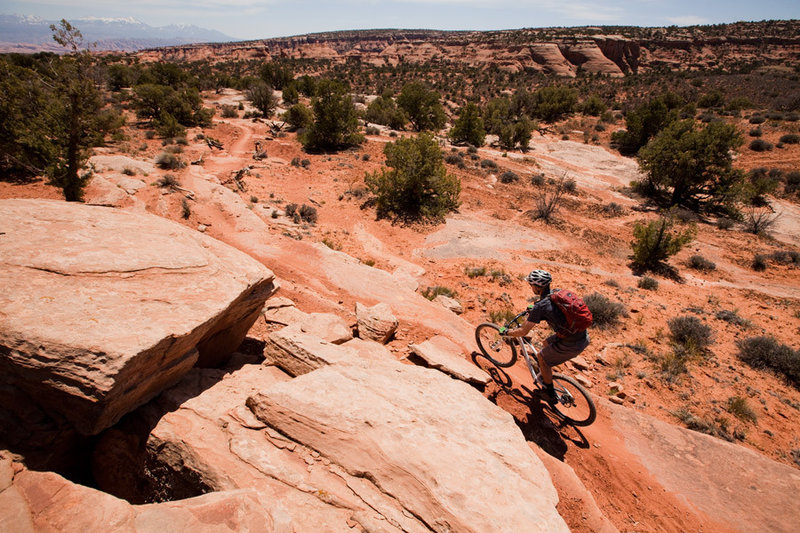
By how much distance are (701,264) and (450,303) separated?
41.0 ft

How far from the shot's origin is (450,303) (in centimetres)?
933

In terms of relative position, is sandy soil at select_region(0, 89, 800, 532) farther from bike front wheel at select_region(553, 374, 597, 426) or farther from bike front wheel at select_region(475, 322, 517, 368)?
bike front wheel at select_region(475, 322, 517, 368)

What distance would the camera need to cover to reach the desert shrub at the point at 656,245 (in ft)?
43.9

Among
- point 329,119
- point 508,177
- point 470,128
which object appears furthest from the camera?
point 470,128

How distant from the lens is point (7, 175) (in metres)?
12.5

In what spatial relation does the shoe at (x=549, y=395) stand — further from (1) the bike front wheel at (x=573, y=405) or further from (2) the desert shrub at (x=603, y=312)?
(2) the desert shrub at (x=603, y=312)

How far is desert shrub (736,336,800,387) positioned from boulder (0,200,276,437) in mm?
11472

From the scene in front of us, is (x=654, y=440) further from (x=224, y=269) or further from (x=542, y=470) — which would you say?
(x=224, y=269)

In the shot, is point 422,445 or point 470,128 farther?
point 470,128

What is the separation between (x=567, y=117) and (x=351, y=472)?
50455 millimetres

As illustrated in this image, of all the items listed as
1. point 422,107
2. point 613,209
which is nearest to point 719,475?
point 613,209

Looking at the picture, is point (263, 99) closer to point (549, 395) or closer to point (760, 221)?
point (549, 395)

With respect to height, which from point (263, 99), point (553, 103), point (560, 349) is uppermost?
point (553, 103)

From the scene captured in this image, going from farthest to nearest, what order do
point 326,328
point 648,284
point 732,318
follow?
point 648,284
point 732,318
point 326,328
